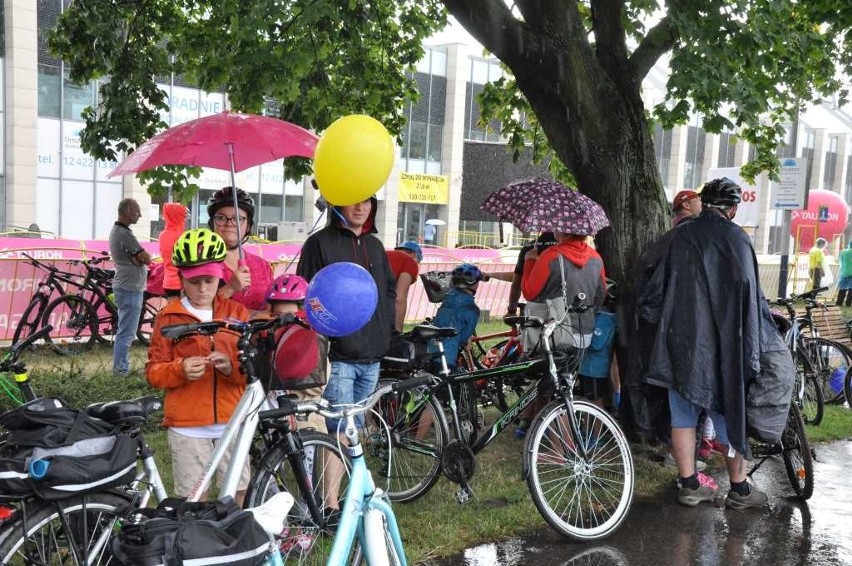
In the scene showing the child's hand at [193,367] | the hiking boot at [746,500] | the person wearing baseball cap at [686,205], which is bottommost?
the hiking boot at [746,500]

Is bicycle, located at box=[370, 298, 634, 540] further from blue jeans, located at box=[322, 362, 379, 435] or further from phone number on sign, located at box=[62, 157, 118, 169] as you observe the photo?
phone number on sign, located at box=[62, 157, 118, 169]

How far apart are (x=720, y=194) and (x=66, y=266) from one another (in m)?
9.28

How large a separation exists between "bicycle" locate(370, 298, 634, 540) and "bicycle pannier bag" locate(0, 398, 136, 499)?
2.42 meters

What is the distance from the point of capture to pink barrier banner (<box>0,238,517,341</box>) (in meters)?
11.2

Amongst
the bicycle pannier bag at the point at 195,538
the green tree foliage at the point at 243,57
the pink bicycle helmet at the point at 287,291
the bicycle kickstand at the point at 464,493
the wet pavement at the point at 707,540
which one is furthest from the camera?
the green tree foliage at the point at 243,57

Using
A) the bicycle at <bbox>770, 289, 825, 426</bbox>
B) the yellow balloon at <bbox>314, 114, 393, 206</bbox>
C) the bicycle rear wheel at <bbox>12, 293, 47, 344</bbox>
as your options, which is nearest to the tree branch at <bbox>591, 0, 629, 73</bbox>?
the bicycle at <bbox>770, 289, 825, 426</bbox>

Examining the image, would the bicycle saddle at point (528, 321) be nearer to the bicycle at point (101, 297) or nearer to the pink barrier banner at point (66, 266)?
the pink barrier banner at point (66, 266)

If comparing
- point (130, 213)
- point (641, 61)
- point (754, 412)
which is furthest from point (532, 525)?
point (130, 213)

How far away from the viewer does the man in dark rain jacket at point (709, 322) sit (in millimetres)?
5164

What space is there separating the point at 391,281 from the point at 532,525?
1.71 m

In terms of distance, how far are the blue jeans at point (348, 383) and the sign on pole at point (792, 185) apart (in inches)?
435

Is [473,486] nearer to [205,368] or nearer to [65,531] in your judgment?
[205,368]

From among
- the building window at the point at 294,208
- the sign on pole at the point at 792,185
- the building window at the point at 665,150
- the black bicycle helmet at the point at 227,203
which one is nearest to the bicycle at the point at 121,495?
the black bicycle helmet at the point at 227,203

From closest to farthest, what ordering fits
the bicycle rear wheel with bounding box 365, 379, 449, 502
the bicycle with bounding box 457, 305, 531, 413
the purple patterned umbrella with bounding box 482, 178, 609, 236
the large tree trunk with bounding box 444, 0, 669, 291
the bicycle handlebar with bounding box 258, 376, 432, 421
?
the bicycle handlebar with bounding box 258, 376, 432, 421 → the bicycle rear wheel with bounding box 365, 379, 449, 502 → the purple patterned umbrella with bounding box 482, 178, 609, 236 → the bicycle with bounding box 457, 305, 531, 413 → the large tree trunk with bounding box 444, 0, 669, 291
